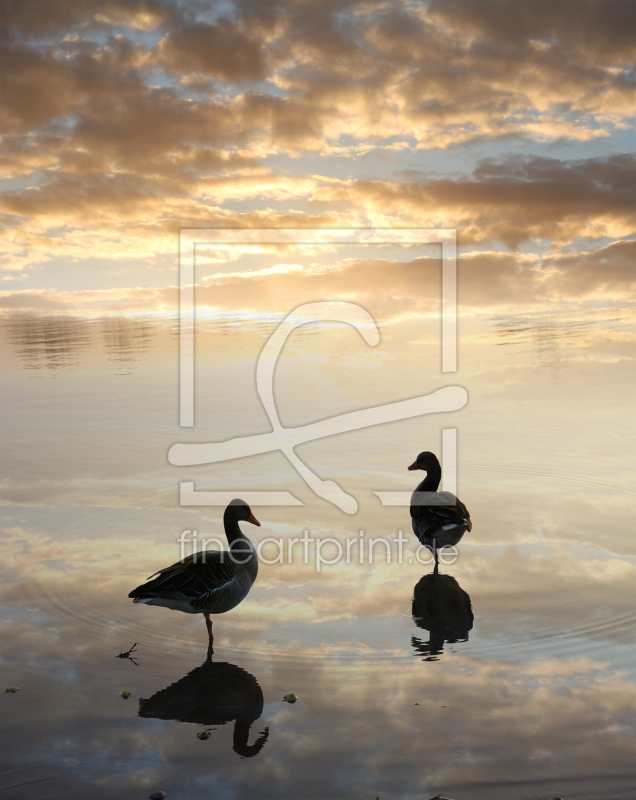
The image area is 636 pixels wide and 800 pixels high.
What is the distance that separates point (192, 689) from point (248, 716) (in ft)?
2.70

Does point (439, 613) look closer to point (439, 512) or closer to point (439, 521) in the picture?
point (439, 521)

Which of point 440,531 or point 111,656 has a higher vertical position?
point 440,531

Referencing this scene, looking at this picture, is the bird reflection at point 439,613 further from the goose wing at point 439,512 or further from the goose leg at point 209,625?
the goose leg at point 209,625

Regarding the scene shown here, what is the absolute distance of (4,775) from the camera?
6.12 metres

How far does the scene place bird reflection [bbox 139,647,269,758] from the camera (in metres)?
6.83

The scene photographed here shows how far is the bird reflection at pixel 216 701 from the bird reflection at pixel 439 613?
2094 millimetres

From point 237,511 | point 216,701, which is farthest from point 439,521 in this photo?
point 216,701

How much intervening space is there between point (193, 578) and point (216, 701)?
61.0 inches

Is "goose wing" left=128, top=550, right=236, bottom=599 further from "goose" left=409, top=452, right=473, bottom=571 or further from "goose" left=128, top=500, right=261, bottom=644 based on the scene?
"goose" left=409, top=452, right=473, bottom=571

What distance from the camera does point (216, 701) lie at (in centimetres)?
728

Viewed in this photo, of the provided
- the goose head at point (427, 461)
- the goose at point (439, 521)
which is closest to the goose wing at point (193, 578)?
the goose at point (439, 521)

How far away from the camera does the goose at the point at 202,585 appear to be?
27.2ft

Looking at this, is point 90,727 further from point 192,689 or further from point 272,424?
point 272,424

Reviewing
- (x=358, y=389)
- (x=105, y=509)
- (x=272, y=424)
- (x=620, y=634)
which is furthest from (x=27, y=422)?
(x=620, y=634)
